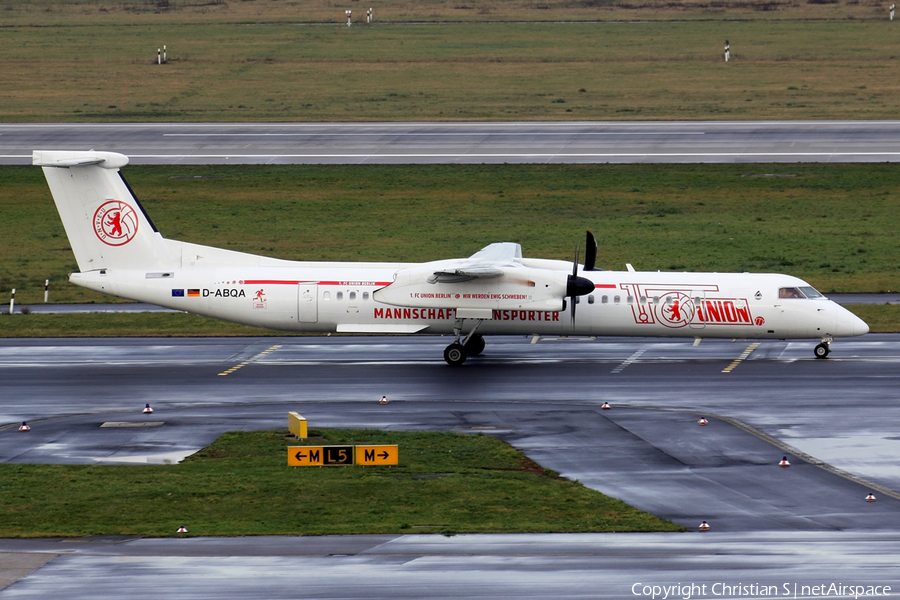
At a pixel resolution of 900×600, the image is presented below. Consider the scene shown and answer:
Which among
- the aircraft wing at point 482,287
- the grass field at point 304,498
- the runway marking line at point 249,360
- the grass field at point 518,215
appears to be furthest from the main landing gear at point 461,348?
the grass field at point 518,215

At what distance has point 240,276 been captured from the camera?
3578 centimetres

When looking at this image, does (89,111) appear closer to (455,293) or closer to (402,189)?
(402,189)

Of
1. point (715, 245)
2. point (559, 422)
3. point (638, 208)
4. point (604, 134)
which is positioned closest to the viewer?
point (559, 422)

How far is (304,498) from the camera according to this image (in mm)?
22172

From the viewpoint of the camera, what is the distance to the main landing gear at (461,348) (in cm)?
3500

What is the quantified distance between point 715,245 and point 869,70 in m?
51.1

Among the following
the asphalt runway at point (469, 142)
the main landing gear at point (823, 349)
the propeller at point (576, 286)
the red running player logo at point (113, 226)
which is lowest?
the main landing gear at point (823, 349)

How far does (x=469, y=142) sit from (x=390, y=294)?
40.0m

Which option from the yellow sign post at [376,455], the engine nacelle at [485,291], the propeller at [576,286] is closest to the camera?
the yellow sign post at [376,455]

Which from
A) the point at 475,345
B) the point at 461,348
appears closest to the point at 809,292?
the point at 475,345

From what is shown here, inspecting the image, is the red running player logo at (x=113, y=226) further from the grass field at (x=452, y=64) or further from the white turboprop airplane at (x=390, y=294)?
the grass field at (x=452, y=64)

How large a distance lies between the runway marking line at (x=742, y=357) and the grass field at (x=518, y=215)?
10.5m

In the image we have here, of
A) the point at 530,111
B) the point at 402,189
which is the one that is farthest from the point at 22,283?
the point at 530,111

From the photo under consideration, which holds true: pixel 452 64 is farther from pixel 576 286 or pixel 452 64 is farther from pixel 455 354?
pixel 576 286
